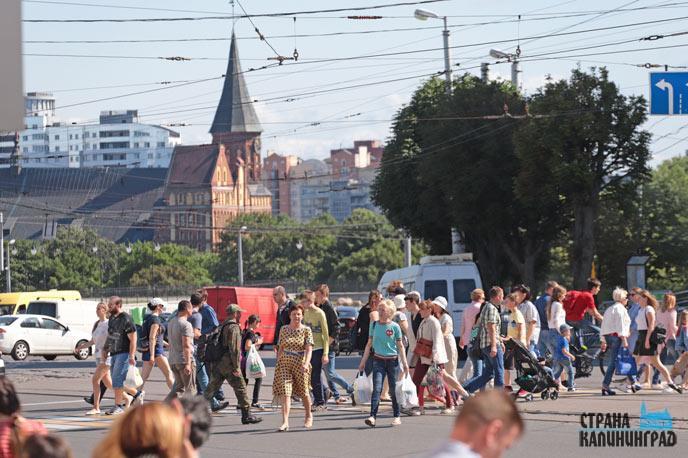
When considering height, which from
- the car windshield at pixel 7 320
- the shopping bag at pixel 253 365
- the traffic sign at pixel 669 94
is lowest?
the car windshield at pixel 7 320

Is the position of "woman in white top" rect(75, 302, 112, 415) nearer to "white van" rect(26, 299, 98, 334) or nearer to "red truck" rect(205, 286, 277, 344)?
"red truck" rect(205, 286, 277, 344)

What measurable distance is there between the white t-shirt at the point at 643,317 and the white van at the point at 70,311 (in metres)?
29.8

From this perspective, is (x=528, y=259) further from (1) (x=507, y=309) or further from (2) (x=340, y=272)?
(2) (x=340, y=272)

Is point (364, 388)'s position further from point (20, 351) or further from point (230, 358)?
point (20, 351)

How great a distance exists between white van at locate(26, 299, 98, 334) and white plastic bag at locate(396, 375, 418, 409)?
3223cm

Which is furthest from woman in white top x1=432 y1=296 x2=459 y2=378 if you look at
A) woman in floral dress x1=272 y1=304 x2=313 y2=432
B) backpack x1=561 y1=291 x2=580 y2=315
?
backpack x1=561 y1=291 x2=580 y2=315

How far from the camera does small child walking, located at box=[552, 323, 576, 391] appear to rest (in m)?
21.1

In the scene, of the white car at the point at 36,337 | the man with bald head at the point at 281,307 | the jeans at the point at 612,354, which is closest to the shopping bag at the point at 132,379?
the man with bald head at the point at 281,307

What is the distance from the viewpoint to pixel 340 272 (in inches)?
5925

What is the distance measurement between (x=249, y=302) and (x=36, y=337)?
31.7ft

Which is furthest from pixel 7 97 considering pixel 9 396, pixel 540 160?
pixel 540 160

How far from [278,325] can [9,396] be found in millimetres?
12661

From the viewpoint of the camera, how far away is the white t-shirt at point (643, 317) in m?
21.6

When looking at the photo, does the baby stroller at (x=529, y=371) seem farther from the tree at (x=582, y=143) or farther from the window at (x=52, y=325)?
the tree at (x=582, y=143)
